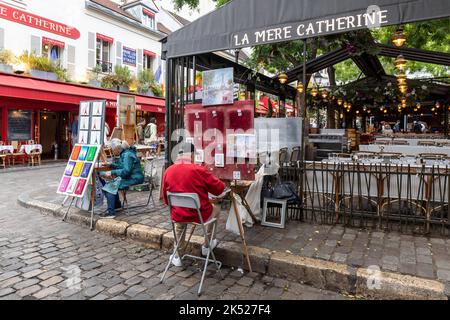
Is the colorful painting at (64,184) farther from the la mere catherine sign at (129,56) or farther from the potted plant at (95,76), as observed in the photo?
the la mere catherine sign at (129,56)

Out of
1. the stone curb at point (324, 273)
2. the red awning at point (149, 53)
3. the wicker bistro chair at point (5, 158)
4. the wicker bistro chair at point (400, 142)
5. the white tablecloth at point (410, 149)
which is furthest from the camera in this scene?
the red awning at point (149, 53)

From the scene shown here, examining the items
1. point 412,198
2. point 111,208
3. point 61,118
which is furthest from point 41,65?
point 412,198

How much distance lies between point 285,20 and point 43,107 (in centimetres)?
1427

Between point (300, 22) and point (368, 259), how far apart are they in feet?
11.1

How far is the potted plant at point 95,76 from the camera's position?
55.4 ft

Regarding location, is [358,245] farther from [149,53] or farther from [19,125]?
[149,53]

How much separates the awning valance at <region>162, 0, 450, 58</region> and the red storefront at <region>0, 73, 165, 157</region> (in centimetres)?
895

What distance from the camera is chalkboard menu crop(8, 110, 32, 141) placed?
14.4 metres

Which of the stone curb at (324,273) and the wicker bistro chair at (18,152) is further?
the wicker bistro chair at (18,152)

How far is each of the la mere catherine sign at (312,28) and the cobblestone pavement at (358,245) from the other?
9.31ft

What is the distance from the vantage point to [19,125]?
48.5 ft

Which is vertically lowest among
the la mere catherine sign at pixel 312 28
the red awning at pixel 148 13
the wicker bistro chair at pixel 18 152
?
the wicker bistro chair at pixel 18 152

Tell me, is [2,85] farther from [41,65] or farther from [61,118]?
[61,118]

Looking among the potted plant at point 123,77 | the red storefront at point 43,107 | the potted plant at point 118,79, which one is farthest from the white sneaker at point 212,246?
the potted plant at point 123,77
